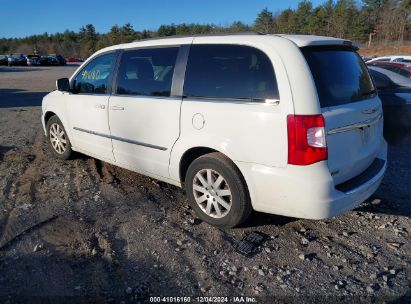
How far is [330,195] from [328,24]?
2956 inches

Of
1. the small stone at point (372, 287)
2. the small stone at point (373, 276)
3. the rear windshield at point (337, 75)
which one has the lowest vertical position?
the small stone at point (372, 287)

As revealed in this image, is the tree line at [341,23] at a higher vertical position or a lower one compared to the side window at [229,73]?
higher

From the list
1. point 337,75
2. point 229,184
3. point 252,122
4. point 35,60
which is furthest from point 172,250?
point 35,60

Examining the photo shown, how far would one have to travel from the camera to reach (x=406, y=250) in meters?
3.48

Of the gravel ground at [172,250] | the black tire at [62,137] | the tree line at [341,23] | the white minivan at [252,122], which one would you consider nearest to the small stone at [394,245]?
the gravel ground at [172,250]

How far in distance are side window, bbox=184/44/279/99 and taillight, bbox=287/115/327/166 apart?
30 cm

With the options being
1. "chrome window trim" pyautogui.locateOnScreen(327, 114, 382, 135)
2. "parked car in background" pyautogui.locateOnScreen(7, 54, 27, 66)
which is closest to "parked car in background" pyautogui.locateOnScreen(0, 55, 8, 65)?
"parked car in background" pyautogui.locateOnScreen(7, 54, 27, 66)

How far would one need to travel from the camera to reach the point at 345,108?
3299 millimetres

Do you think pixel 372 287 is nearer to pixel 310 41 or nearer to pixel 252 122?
pixel 252 122

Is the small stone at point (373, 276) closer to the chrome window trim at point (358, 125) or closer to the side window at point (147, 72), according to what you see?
the chrome window trim at point (358, 125)

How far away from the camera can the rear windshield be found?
3.24m

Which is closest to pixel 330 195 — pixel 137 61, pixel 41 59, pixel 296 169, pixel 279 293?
pixel 296 169

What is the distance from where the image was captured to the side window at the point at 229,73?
3.29 metres

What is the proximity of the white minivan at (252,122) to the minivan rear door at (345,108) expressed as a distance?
0.01 metres
